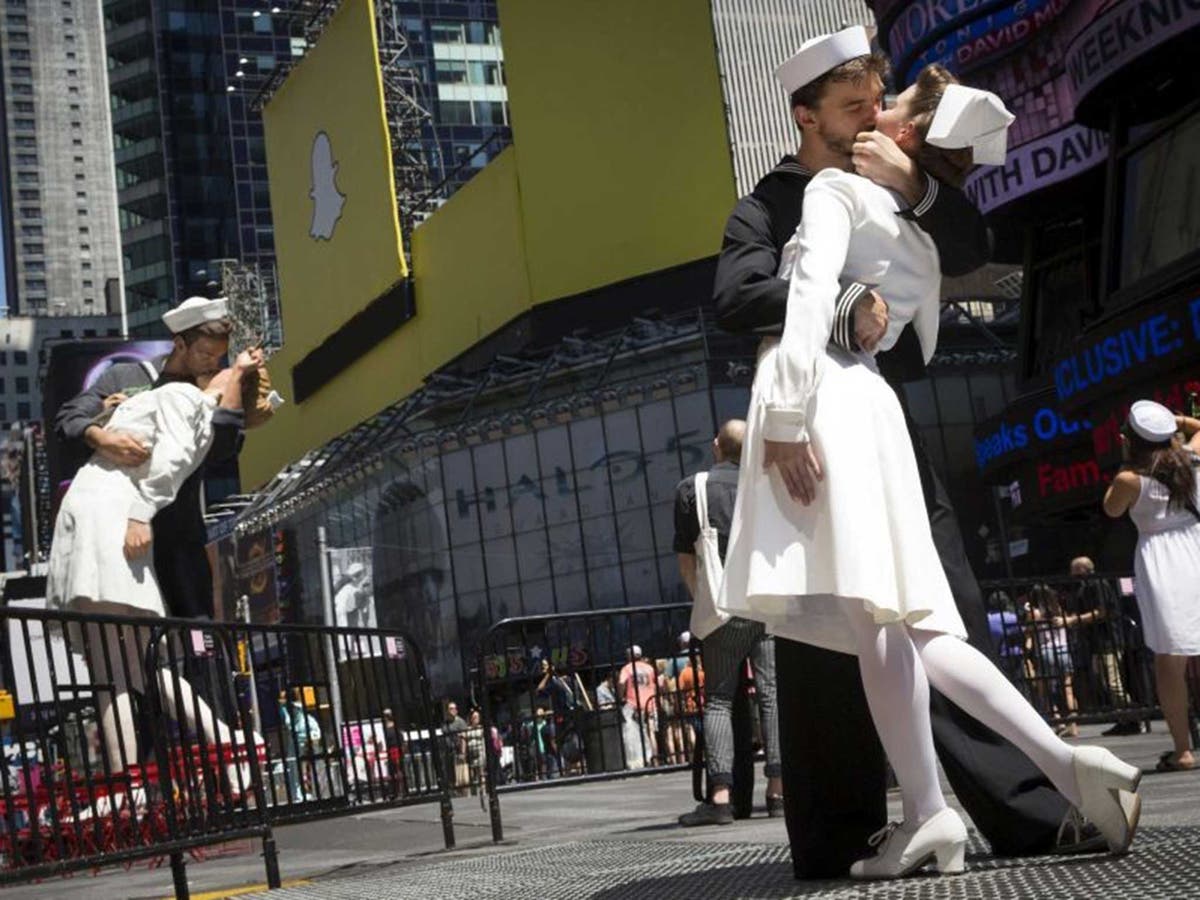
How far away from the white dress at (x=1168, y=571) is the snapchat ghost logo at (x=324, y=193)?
204ft

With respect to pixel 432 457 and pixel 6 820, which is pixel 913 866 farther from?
pixel 432 457

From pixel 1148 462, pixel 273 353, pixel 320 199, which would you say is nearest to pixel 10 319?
pixel 273 353

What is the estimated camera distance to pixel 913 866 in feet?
12.0

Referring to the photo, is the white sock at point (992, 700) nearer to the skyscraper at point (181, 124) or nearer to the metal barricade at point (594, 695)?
the metal barricade at point (594, 695)

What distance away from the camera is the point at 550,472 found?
182 feet

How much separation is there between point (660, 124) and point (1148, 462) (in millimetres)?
48021

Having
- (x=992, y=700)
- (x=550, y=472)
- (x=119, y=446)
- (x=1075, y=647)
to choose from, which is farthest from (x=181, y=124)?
(x=992, y=700)

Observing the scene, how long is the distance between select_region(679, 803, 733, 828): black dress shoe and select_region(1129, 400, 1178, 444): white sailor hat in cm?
254

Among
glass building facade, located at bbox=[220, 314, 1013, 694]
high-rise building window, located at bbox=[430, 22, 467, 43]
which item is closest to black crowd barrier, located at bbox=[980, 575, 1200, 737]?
glass building facade, located at bbox=[220, 314, 1013, 694]

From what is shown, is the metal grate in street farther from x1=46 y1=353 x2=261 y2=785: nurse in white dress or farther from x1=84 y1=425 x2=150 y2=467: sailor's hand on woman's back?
x1=84 y1=425 x2=150 y2=467: sailor's hand on woman's back

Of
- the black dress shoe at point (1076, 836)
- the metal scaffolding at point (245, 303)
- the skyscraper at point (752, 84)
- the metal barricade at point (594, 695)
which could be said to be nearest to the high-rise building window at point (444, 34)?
the metal scaffolding at point (245, 303)

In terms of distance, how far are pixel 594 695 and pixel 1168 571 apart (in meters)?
3.20

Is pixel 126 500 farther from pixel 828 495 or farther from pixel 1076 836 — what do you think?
pixel 1076 836

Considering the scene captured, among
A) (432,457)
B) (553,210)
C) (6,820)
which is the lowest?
(6,820)
